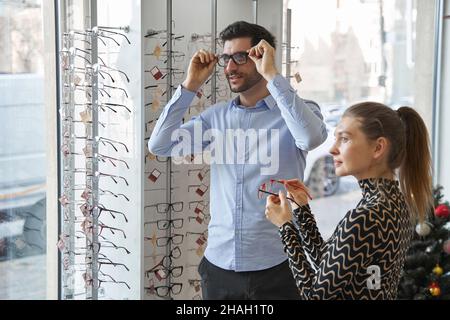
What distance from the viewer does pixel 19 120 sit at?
127 inches

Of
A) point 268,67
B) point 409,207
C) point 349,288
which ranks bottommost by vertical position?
point 349,288

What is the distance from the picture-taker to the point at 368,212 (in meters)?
1.47

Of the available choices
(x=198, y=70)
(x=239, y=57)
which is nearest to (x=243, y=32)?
(x=239, y=57)

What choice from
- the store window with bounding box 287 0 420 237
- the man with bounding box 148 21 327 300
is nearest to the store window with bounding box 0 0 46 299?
the man with bounding box 148 21 327 300

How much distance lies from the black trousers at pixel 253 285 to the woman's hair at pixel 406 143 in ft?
2.16

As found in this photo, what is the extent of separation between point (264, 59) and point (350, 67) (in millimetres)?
3055

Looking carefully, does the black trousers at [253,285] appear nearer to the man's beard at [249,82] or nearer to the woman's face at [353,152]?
the man's beard at [249,82]

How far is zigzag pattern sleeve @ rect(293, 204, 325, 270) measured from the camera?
1653 mm

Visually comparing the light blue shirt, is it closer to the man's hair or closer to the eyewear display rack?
the man's hair

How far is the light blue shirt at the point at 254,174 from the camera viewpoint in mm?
2186

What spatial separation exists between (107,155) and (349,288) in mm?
2086

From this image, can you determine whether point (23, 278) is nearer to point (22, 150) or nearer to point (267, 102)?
point (22, 150)
